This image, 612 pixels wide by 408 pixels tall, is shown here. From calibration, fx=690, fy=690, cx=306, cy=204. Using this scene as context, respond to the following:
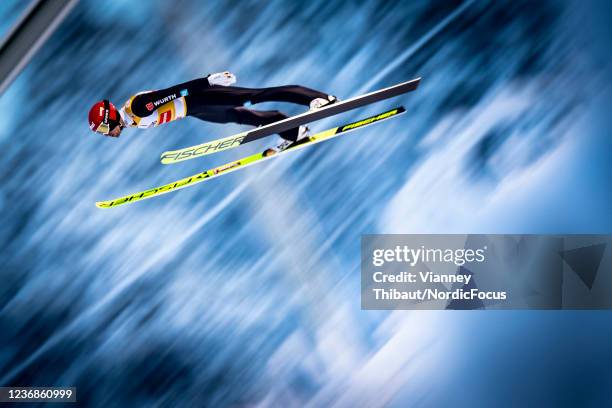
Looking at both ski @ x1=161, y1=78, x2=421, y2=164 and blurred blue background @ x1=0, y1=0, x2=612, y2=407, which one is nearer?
ski @ x1=161, y1=78, x2=421, y2=164

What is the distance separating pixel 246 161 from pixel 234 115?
0.91ft

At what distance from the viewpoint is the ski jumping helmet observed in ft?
12.7

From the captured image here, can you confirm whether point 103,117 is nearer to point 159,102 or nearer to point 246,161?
point 159,102

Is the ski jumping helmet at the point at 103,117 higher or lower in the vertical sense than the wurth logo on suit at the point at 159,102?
lower

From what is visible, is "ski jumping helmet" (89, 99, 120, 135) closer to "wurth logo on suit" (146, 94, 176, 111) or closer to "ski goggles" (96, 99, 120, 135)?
"ski goggles" (96, 99, 120, 135)

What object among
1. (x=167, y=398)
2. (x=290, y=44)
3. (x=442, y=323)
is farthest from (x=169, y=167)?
(x=442, y=323)

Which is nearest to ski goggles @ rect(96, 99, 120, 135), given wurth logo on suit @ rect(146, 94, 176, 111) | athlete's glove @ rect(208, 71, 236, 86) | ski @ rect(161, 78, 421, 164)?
wurth logo on suit @ rect(146, 94, 176, 111)

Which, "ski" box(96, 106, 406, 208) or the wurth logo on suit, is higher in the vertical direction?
the wurth logo on suit

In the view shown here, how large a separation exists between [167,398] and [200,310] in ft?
1.78

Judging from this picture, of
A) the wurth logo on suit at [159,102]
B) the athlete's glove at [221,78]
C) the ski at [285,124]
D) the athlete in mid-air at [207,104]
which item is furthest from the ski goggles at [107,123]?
the athlete's glove at [221,78]

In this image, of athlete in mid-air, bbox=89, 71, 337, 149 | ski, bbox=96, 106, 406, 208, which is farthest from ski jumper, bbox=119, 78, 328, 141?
ski, bbox=96, 106, 406, 208

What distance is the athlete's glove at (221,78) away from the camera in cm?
391

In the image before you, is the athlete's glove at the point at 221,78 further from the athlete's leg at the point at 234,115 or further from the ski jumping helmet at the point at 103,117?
the ski jumping helmet at the point at 103,117

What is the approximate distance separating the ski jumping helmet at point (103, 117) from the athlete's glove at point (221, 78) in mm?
565
